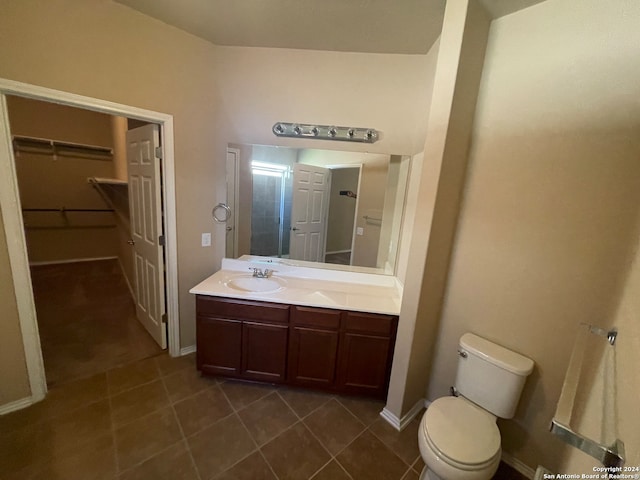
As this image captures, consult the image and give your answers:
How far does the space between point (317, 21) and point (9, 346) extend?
2.91 m

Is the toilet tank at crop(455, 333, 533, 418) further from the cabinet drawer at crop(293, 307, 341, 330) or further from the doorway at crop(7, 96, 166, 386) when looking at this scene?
the doorway at crop(7, 96, 166, 386)

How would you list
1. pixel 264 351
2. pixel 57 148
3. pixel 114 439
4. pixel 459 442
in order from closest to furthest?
pixel 459 442, pixel 114 439, pixel 264 351, pixel 57 148

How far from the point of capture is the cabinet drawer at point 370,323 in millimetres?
1731

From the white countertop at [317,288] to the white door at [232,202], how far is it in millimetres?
118

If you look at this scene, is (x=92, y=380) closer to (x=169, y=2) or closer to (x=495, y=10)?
(x=169, y=2)

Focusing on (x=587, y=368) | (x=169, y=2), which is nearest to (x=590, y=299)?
(x=587, y=368)

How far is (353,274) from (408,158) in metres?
1.06

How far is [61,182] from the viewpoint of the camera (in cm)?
397

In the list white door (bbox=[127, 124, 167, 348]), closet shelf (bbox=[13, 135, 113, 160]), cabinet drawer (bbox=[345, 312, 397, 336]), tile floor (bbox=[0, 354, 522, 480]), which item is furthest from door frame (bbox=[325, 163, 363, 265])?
closet shelf (bbox=[13, 135, 113, 160])

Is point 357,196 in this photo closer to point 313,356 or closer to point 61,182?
point 313,356

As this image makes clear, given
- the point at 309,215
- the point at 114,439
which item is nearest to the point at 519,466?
the point at 309,215

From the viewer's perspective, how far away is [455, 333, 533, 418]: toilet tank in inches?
53.2

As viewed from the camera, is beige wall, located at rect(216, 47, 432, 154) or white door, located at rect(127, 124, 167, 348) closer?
beige wall, located at rect(216, 47, 432, 154)

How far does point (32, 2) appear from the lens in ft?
4.47
